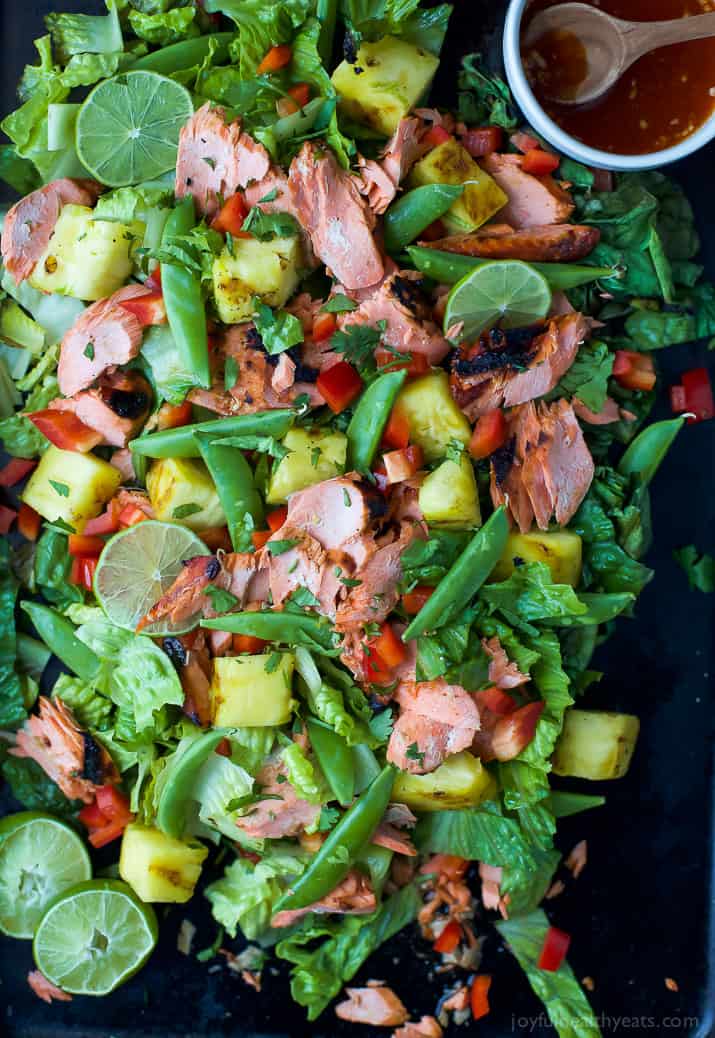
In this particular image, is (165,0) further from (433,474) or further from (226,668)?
(226,668)

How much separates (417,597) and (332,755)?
1.90ft

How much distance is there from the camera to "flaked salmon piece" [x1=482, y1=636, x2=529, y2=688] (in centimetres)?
301

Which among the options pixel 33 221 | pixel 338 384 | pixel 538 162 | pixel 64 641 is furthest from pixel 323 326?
pixel 64 641

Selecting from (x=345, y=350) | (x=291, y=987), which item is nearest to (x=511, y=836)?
(x=291, y=987)

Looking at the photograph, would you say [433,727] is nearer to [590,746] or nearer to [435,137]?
[590,746]

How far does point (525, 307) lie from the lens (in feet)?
9.71

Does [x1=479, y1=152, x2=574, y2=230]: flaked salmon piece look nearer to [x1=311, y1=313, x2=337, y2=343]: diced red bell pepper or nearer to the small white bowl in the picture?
the small white bowl

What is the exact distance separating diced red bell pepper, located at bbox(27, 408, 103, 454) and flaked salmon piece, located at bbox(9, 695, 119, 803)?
2.95 feet

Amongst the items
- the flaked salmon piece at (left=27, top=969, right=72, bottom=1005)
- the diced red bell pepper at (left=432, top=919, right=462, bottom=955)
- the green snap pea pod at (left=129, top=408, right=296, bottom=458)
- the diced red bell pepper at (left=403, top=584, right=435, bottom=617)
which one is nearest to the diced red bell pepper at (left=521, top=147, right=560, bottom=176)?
the green snap pea pod at (left=129, top=408, right=296, bottom=458)

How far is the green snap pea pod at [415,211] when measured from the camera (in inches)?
115

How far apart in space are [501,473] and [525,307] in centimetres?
52

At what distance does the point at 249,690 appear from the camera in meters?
2.94

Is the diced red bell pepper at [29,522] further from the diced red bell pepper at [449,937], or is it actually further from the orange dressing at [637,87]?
the orange dressing at [637,87]

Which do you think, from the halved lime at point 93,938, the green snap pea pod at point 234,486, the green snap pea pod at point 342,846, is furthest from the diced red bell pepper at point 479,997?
the green snap pea pod at point 234,486
